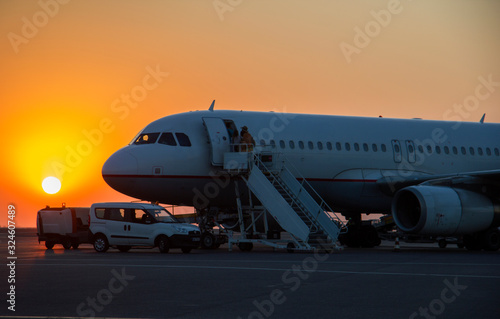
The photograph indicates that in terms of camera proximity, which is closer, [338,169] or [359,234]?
[338,169]

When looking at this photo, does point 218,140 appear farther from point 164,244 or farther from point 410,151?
point 410,151

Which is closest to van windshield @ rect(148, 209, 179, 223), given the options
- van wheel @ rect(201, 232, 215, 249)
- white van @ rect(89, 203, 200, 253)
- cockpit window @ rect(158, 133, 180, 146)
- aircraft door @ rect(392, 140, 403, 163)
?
white van @ rect(89, 203, 200, 253)

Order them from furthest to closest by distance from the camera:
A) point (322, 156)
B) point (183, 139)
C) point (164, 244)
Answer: point (322, 156) → point (183, 139) → point (164, 244)

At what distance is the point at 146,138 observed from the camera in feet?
87.5

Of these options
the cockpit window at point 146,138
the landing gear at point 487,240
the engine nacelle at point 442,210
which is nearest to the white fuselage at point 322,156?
the cockpit window at point 146,138

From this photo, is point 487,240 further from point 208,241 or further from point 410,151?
point 208,241

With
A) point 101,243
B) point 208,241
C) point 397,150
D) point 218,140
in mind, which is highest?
point 218,140

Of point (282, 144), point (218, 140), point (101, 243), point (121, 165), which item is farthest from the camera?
point (282, 144)

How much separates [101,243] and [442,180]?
11.9 meters

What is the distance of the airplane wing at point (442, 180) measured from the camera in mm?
25648

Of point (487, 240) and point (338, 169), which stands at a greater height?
point (338, 169)

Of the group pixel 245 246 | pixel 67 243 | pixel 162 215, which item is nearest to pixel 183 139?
pixel 162 215

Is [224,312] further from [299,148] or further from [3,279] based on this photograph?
[299,148]

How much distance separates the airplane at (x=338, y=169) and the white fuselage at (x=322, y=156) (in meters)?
0.04
